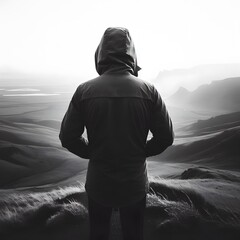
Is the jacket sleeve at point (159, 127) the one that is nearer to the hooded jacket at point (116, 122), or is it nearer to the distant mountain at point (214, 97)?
the hooded jacket at point (116, 122)

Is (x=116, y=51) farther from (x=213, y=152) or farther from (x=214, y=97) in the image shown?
(x=214, y=97)

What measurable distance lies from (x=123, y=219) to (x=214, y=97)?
89.9 feet

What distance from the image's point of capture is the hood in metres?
1.85

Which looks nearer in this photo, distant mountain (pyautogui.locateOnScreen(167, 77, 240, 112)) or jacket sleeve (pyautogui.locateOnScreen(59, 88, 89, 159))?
jacket sleeve (pyautogui.locateOnScreen(59, 88, 89, 159))

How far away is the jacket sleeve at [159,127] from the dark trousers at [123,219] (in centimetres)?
41

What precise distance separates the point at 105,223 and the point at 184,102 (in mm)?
29961

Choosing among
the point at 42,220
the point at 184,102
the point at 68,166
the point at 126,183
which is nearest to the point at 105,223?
the point at 126,183

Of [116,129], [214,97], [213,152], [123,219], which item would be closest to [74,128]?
[116,129]

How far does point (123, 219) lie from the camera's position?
1.91m

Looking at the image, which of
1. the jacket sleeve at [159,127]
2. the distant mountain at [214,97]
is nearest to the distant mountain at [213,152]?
the jacket sleeve at [159,127]

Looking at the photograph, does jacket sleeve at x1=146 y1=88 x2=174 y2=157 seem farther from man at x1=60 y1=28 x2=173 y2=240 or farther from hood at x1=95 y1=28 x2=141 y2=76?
hood at x1=95 y1=28 x2=141 y2=76

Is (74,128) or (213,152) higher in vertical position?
(74,128)

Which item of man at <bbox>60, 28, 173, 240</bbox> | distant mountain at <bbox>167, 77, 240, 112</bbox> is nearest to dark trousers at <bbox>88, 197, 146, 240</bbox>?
man at <bbox>60, 28, 173, 240</bbox>

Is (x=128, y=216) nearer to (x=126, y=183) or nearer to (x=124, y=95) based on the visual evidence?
(x=126, y=183)
